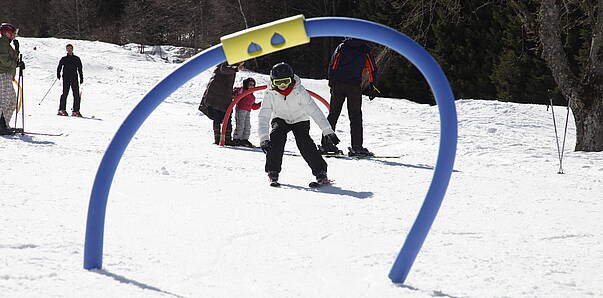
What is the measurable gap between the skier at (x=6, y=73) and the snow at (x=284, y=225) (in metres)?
0.51

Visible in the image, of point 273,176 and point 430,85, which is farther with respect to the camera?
point 273,176

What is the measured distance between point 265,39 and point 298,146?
4004 millimetres

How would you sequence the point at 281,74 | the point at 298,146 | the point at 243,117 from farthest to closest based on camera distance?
1. the point at 243,117
2. the point at 298,146
3. the point at 281,74

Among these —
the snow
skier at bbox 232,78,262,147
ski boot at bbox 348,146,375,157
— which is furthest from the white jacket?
skier at bbox 232,78,262,147

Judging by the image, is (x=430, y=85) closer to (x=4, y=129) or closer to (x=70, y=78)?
(x=4, y=129)

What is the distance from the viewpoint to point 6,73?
30.1ft

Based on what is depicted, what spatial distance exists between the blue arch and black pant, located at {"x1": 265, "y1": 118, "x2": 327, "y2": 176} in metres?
3.57

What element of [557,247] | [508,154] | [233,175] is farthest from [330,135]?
[508,154]

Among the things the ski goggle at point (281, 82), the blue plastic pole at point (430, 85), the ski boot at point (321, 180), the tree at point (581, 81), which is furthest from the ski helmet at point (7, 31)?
the tree at point (581, 81)

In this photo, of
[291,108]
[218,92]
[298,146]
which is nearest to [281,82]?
[291,108]

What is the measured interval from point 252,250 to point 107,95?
15.3 m

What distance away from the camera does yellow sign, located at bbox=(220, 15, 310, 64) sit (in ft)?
9.07

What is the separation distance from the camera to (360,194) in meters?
6.12

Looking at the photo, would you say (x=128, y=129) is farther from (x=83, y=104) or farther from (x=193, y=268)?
(x=83, y=104)
